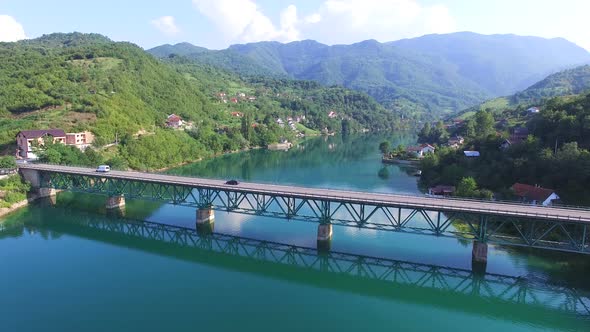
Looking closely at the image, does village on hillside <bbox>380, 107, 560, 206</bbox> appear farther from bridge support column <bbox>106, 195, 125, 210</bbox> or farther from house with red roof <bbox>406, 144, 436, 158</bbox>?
bridge support column <bbox>106, 195, 125, 210</bbox>

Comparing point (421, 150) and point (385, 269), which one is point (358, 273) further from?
point (421, 150)

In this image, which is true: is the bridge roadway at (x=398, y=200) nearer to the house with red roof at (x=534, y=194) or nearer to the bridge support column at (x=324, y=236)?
the bridge support column at (x=324, y=236)

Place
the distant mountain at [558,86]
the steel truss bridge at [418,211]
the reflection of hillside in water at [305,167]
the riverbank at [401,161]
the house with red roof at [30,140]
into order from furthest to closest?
the distant mountain at [558,86]
the riverbank at [401,161]
the reflection of hillside in water at [305,167]
the house with red roof at [30,140]
the steel truss bridge at [418,211]

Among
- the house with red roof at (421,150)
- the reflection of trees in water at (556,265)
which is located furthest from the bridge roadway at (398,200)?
the house with red roof at (421,150)

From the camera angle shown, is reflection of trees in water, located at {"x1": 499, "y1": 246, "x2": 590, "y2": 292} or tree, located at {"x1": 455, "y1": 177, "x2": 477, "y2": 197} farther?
tree, located at {"x1": 455, "y1": 177, "x2": 477, "y2": 197}

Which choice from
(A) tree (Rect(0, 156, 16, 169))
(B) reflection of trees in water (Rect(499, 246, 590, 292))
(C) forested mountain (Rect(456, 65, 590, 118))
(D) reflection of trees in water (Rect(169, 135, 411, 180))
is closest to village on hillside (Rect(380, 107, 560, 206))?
(B) reflection of trees in water (Rect(499, 246, 590, 292))

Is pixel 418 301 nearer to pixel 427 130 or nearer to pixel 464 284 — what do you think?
pixel 464 284
